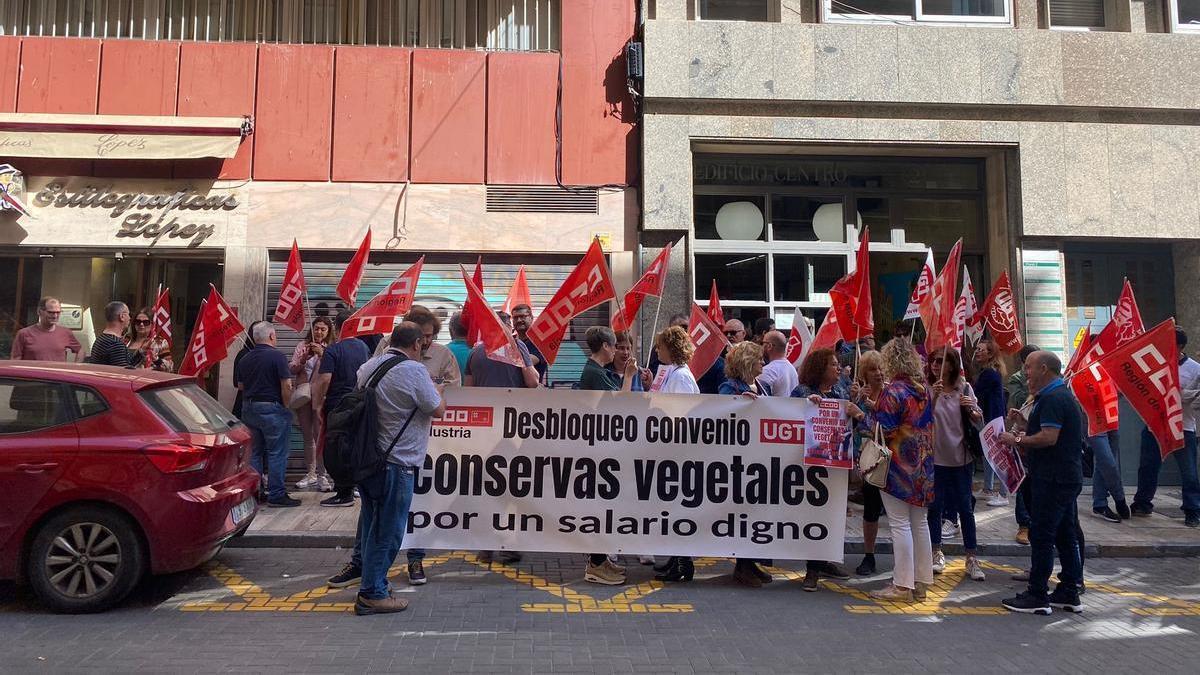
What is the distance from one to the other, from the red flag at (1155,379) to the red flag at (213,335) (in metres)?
7.98

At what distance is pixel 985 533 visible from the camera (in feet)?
25.3

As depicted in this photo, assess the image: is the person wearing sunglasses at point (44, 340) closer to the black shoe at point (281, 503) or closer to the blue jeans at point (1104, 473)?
the black shoe at point (281, 503)

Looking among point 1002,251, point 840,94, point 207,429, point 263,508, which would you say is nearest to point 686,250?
point 840,94

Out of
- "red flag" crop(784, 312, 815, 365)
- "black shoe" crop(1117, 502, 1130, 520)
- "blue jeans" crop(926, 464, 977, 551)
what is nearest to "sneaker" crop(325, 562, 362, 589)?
"blue jeans" crop(926, 464, 977, 551)

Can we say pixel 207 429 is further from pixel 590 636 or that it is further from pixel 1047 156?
pixel 1047 156

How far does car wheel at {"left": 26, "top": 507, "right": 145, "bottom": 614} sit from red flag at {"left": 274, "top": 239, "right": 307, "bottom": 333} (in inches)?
143

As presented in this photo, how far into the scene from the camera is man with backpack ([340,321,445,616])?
5.12 metres

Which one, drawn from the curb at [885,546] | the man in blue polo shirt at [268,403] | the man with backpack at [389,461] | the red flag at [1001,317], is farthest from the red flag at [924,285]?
the man in blue polo shirt at [268,403]

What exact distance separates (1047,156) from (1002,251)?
1.39m

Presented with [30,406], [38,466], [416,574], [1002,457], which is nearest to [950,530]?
[1002,457]

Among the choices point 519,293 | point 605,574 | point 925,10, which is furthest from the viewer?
point 925,10

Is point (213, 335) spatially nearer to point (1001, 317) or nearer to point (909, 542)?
point (909, 542)

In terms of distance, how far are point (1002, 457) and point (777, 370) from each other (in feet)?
6.08

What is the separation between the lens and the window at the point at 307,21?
1155 centimetres
